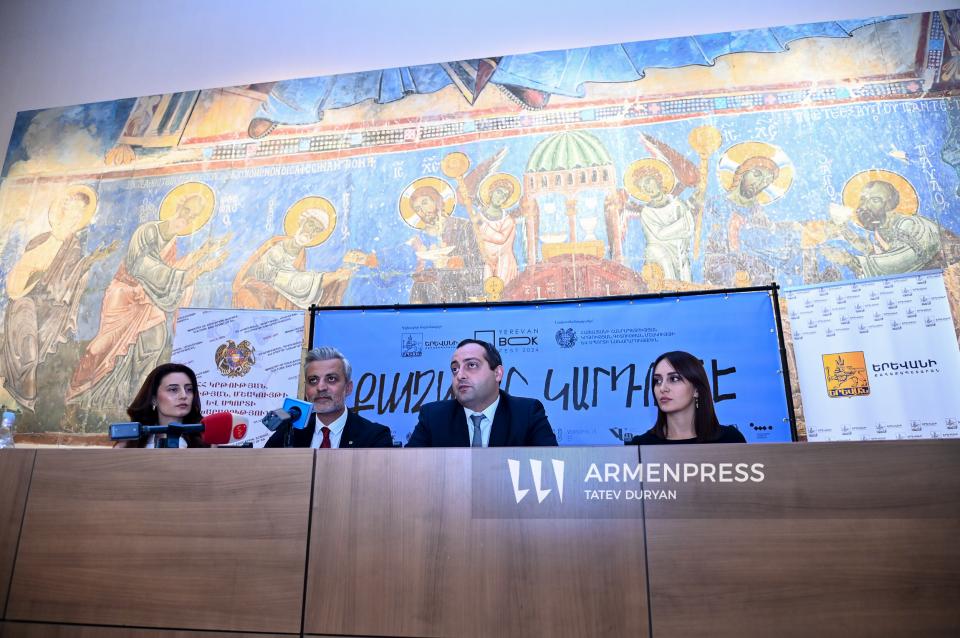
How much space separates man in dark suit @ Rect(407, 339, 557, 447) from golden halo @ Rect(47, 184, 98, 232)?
11.5ft

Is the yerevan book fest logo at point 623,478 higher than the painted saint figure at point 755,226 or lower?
lower

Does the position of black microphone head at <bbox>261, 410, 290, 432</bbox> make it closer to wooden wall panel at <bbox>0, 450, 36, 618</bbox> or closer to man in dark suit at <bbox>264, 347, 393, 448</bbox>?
wooden wall panel at <bbox>0, 450, 36, 618</bbox>

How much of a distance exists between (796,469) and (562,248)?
3304mm

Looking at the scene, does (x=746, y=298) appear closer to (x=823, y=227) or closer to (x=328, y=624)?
(x=823, y=227)

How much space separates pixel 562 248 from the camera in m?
5.02

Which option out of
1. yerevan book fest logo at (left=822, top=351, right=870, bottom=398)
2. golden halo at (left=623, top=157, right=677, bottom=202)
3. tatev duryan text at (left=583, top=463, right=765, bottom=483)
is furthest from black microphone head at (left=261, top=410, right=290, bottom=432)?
yerevan book fest logo at (left=822, top=351, right=870, bottom=398)

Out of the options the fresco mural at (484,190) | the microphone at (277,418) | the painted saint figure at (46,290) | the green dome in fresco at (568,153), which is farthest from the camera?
the painted saint figure at (46,290)

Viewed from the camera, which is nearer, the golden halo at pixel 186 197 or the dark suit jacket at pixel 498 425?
the dark suit jacket at pixel 498 425

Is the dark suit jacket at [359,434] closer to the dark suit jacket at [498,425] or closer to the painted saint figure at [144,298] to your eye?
the dark suit jacket at [498,425]

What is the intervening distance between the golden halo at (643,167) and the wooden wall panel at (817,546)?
342cm

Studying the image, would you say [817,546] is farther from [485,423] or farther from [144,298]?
[144,298]

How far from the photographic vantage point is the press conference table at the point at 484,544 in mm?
1772

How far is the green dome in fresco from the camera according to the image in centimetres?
520

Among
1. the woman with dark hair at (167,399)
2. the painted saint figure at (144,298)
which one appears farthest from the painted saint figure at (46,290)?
the woman with dark hair at (167,399)
